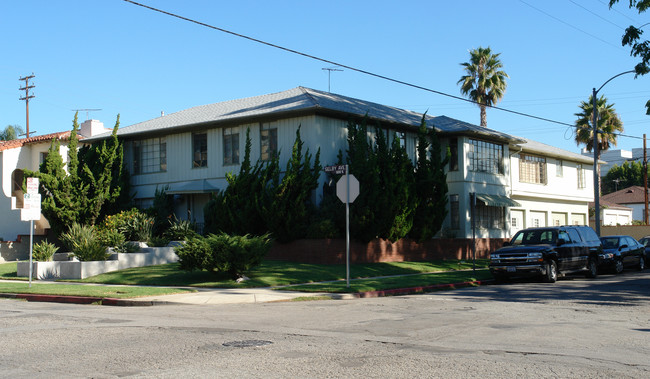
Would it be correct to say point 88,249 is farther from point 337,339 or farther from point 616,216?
point 616,216

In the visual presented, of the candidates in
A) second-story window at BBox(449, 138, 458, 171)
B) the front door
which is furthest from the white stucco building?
the front door

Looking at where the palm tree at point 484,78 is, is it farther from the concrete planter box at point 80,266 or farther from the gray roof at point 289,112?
the concrete planter box at point 80,266

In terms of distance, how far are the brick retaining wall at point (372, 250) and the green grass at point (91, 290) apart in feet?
25.5

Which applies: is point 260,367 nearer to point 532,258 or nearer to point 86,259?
point 532,258

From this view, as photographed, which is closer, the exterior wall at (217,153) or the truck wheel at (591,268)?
the truck wheel at (591,268)

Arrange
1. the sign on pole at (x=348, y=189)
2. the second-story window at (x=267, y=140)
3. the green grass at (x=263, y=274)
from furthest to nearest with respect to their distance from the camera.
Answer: the second-story window at (x=267, y=140) → the green grass at (x=263, y=274) → the sign on pole at (x=348, y=189)

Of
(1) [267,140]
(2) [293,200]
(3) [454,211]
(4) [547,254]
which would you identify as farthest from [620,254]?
(1) [267,140]

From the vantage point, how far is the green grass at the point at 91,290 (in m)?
16.4

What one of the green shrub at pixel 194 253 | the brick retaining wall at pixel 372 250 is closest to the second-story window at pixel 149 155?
the brick retaining wall at pixel 372 250

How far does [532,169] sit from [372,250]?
1664cm

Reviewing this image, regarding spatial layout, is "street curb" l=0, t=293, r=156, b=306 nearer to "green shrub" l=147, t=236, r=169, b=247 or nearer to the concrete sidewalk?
the concrete sidewalk

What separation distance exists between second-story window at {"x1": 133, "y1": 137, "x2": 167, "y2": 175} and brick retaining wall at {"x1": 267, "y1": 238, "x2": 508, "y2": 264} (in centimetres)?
971

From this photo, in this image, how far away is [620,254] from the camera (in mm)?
25188

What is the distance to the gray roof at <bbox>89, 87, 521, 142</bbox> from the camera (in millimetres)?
26953
